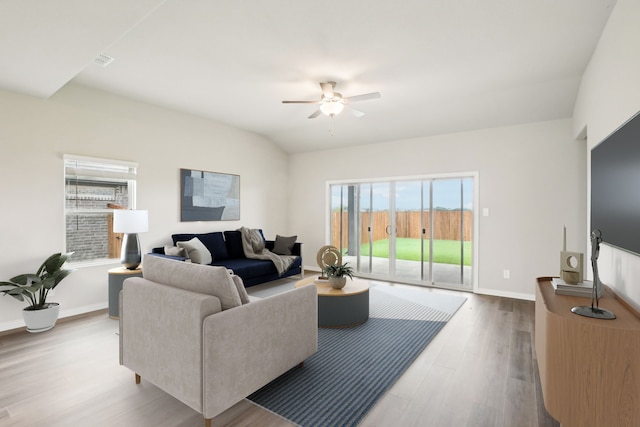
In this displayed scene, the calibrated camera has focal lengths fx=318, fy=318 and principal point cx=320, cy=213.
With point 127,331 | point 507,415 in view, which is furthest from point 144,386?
point 507,415

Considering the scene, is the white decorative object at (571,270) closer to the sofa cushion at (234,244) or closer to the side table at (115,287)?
the side table at (115,287)

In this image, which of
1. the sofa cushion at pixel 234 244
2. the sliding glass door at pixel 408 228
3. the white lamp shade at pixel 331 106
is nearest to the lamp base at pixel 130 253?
the sofa cushion at pixel 234 244

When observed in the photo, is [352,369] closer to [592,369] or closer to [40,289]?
[592,369]

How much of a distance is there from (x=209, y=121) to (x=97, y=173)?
192 cm

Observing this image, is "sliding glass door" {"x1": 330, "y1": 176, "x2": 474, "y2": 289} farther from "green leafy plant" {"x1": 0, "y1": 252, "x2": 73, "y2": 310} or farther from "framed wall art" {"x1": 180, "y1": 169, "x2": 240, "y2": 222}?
"green leafy plant" {"x1": 0, "y1": 252, "x2": 73, "y2": 310}

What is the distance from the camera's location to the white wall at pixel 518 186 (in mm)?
4285

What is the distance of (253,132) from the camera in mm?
6141

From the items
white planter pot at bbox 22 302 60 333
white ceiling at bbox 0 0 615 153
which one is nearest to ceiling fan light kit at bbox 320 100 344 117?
white ceiling at bbox 0 0 615 153

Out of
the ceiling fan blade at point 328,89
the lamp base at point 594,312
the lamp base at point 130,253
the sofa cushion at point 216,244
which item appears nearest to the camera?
the lamp base at point 594,312

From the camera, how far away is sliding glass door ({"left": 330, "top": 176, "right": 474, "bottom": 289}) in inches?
203

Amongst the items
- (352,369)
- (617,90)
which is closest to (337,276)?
(352,369)

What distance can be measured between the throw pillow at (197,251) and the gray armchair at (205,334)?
2.14 metres

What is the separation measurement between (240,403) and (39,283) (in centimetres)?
265

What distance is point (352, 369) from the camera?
2521 mm
